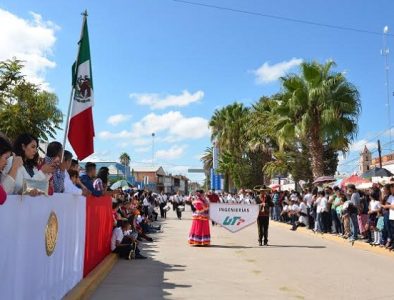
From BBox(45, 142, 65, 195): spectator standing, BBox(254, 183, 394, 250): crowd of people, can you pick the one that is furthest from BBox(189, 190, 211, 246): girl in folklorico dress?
BBox(45, 142, 65, 195): spectator standing

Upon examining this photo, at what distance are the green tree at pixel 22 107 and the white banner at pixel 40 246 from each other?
18.0 metres

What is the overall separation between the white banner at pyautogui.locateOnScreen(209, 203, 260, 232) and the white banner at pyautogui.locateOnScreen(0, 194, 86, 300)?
32.8 ft

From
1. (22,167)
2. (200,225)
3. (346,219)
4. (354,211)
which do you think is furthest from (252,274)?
(346,219)

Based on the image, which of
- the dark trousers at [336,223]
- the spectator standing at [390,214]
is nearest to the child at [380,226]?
the spectator standing at [390,214]

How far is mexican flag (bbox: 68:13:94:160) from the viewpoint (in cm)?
959

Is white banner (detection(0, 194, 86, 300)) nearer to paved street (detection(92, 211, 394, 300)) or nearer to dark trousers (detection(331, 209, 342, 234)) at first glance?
paved street (detection(92, 211, 394, 300))

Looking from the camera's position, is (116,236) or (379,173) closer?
(116,236)

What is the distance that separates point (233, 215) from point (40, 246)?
12995 millimetres

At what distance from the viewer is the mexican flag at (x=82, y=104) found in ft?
31.4

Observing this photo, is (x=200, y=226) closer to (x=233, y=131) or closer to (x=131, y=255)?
(x=131, y=255)

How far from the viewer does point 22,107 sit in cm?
2592

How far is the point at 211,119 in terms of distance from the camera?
61156mm

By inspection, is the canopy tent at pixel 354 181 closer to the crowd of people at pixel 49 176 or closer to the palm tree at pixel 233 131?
the crowd of people at pixel 49 176

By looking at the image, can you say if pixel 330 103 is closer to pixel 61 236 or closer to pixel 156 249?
pixel 156 249
